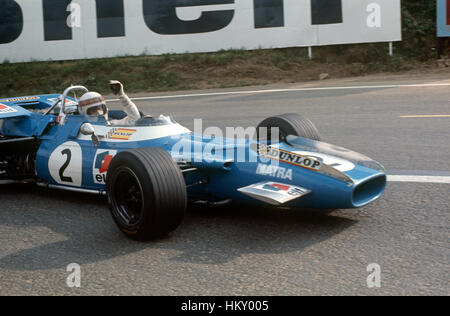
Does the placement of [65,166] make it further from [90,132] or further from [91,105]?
[91,105]

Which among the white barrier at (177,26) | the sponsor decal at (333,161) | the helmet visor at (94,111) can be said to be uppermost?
the white barrier at (177,26)

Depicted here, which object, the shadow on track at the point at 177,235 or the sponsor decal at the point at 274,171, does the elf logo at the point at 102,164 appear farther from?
the sponsor decal at the point at 274,171

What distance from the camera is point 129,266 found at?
4.37 meters

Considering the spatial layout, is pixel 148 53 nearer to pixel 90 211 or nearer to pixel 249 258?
pixel 90 211

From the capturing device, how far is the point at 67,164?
6055 mm

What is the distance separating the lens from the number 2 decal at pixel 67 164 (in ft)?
19.5

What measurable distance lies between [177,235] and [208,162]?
0.67m

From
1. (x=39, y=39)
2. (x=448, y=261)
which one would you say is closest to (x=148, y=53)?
(x=39, y=39)

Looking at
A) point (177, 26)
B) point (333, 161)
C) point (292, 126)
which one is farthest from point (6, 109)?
point (177, 26)

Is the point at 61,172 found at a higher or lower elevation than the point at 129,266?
higher

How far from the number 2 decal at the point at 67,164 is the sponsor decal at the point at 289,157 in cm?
181

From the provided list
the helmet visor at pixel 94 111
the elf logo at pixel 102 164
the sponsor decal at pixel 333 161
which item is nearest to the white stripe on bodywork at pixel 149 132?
the elf logo at pixel 102 164

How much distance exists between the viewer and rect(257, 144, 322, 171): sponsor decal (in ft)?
16.1

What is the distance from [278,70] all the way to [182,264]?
13161 millimetres
